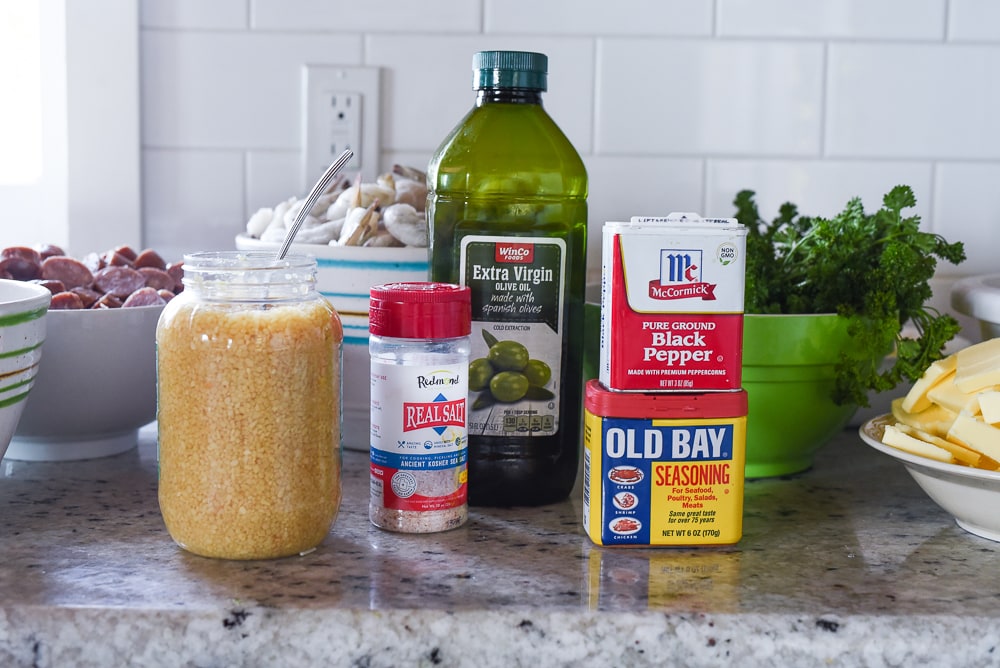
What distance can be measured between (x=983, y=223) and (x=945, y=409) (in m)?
0.54

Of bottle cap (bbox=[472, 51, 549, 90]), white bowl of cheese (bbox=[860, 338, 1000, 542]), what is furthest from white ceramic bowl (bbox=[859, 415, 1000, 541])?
bottle cap (bbox=[472, 51, 549, 90])

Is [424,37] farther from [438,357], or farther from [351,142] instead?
[438,357]

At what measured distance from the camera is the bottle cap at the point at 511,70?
78 centimetres

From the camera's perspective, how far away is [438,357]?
2.41ft

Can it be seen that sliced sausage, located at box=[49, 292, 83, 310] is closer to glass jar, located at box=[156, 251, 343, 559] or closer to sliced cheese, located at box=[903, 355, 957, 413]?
glass jar, located at box=[156, 251, 343, 559]

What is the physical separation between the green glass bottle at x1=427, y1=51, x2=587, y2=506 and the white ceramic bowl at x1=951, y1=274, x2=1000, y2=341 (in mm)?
399

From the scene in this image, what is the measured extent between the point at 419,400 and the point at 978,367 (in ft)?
1.35

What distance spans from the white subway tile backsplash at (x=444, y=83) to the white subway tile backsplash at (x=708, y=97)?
3 centimetres

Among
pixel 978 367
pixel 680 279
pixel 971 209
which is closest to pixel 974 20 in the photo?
pixel 971 209

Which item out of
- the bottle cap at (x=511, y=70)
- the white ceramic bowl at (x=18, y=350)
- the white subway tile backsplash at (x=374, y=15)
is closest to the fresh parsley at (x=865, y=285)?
the bottle cap at (x=511, y=70)

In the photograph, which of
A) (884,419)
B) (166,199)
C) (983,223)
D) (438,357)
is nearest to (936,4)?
(983,223)

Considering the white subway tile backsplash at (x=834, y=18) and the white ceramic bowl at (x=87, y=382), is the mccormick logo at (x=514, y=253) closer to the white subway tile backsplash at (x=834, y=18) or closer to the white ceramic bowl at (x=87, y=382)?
the white ceramic bowl at (x=87, y=382)

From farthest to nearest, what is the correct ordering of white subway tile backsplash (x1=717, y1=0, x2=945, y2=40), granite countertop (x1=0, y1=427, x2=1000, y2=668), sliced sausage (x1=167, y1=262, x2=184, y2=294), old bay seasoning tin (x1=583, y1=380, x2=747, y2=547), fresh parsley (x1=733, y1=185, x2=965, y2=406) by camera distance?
white subway tile backsplash (x1=717, y1=0, x2=945, y2=40), sliced sausage (x1=167, y1=262, x2=184, y2=294), fresh parsley (x1=733, y1=185, x2=965, y2=406), old bay seasoning tin (x1=583, y1=380, x2=747, y2=547), granite countertop (x1=0, y1=427, x2=1000, y2=668)

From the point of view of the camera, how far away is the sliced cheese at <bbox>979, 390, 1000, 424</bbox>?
0.72 m
